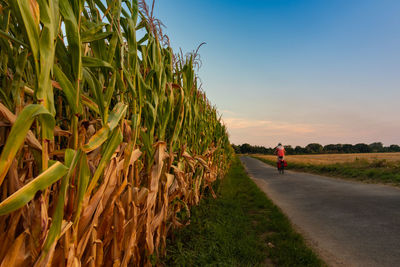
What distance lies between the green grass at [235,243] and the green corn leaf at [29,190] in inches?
69.5

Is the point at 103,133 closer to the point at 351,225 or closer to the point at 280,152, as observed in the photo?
the point at 351,225

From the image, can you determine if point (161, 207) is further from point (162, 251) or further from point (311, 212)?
point (311, 212)

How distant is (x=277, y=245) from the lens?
3.10 metres

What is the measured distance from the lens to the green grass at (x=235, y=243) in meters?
2.43

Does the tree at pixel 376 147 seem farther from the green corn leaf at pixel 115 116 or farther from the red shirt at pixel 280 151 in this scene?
the green corn leaf at pixel 115 116

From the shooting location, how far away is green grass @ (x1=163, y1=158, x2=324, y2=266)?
7.98 feet

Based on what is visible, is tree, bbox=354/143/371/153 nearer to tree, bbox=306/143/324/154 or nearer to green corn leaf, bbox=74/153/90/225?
tree, bbox=306/143/324/154

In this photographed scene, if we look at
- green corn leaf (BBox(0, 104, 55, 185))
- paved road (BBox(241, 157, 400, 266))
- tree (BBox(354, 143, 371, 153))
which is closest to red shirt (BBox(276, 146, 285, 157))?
paved road (BBox(241, 157, 400, 266))

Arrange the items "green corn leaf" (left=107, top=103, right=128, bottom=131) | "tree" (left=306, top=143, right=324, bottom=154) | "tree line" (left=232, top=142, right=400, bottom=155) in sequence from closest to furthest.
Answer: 1. "green corn leaf" (left=107, top=103, right=128, bottom=131)
2. "tree line" (left=232, top=142, right=400, bottom=155)
3. "tree" (left=306, top=143, right=324, bottom=154)

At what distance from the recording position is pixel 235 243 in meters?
2.91

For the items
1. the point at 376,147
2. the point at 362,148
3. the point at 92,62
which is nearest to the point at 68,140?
the point at 92,62

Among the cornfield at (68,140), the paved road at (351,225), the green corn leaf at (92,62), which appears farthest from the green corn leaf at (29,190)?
the paved road at (351,225)

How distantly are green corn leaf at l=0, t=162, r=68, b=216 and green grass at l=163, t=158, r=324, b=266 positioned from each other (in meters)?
1.76

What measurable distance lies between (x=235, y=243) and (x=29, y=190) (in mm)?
2672
